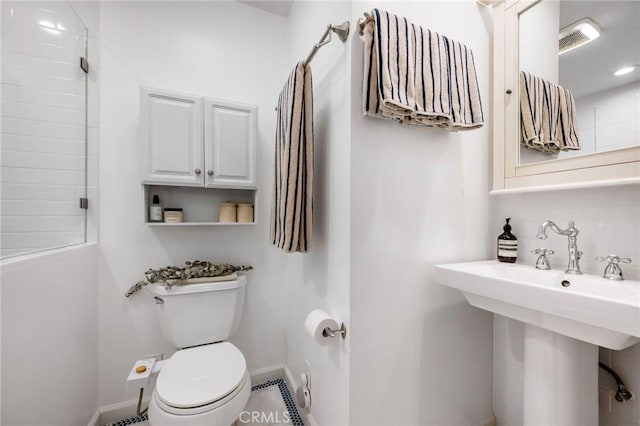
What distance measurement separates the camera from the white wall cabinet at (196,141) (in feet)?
4.39

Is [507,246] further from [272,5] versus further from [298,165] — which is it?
[272,5]

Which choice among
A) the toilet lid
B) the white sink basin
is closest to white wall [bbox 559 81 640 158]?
the white sink basin

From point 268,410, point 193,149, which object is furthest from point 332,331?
point 193,149

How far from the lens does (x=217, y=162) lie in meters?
1.45

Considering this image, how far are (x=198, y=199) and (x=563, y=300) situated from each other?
1.67 meters

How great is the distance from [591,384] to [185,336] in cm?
166

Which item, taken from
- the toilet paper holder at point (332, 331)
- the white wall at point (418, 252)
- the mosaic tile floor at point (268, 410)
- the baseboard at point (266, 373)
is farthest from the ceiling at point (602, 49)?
the baseboard at point (266, 373)

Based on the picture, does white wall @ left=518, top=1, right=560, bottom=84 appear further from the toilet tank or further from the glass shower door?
the glass shower door

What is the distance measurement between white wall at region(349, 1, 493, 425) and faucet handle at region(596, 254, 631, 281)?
1.37 feet

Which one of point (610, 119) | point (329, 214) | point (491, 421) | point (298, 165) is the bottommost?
point (491, 421)

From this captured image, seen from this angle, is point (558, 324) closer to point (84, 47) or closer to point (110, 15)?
point (84, 47)

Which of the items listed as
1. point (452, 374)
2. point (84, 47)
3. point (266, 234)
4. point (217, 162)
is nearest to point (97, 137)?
point (84, 47)

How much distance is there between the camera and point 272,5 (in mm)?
1715

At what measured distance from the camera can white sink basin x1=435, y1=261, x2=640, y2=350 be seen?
0.59 m
